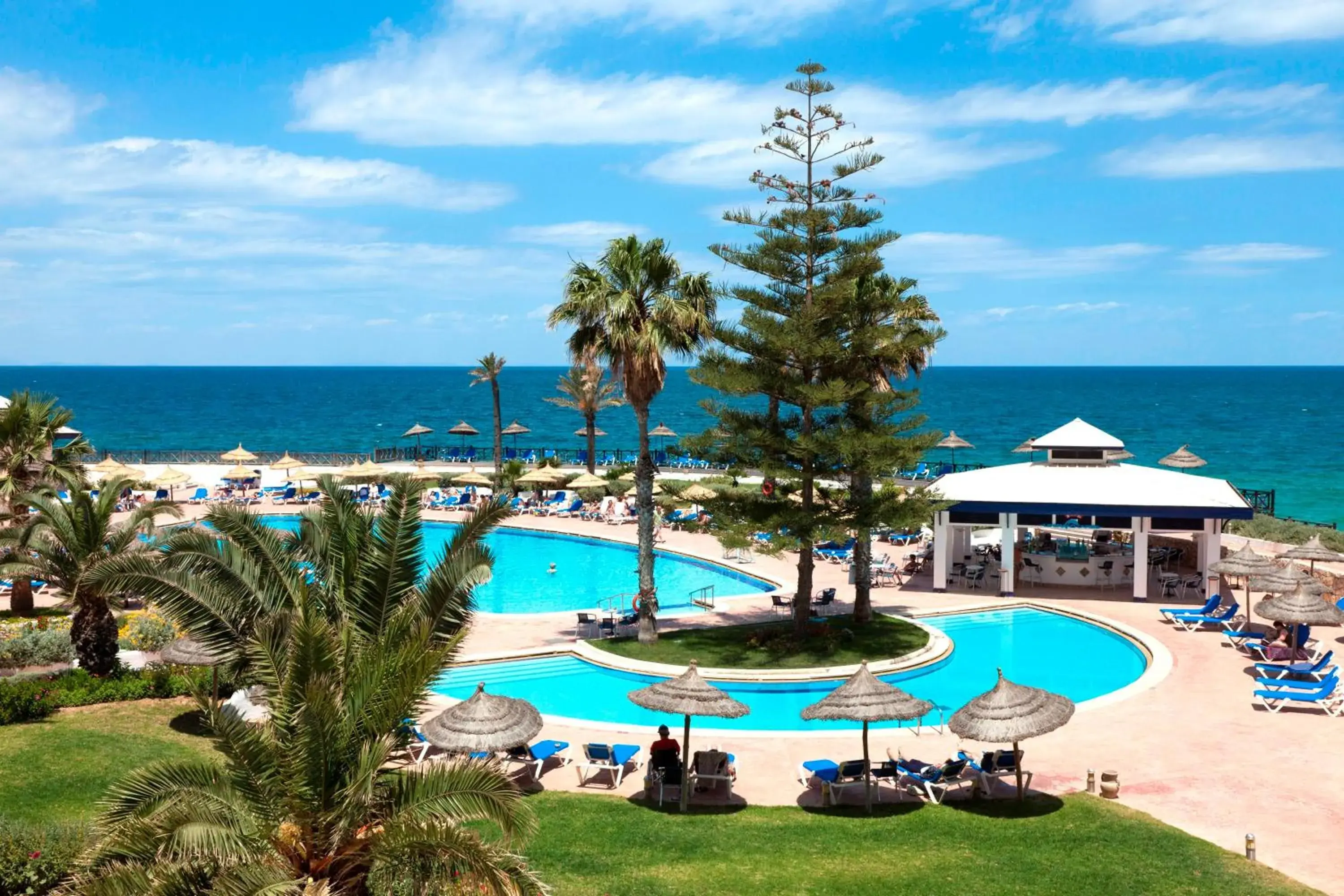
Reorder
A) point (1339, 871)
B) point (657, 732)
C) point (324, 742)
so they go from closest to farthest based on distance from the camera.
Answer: point (324, 742) → point (1339, 871) → point (657, 732)

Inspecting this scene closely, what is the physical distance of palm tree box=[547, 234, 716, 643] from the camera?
1952 centimetres

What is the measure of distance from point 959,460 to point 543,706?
229ft

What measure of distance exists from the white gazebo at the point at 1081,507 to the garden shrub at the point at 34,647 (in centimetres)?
1687

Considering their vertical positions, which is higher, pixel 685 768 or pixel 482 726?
pixel 482 726

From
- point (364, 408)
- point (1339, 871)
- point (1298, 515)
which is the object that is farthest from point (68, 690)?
point (364, 408)

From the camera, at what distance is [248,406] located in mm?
159625

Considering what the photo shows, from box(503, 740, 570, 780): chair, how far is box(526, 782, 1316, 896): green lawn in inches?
33.9

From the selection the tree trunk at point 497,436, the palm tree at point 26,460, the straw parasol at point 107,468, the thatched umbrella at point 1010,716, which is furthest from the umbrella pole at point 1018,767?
the straw parasol at point 107,468

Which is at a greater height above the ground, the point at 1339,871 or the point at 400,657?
the point at 400,657

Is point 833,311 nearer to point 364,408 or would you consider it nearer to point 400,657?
point 400,657

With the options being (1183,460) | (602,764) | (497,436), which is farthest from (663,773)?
(497,436)

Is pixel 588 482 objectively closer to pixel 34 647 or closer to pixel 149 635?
pixel 149 635

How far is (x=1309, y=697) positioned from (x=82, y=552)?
19.1 meters

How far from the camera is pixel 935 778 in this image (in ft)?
43.7
